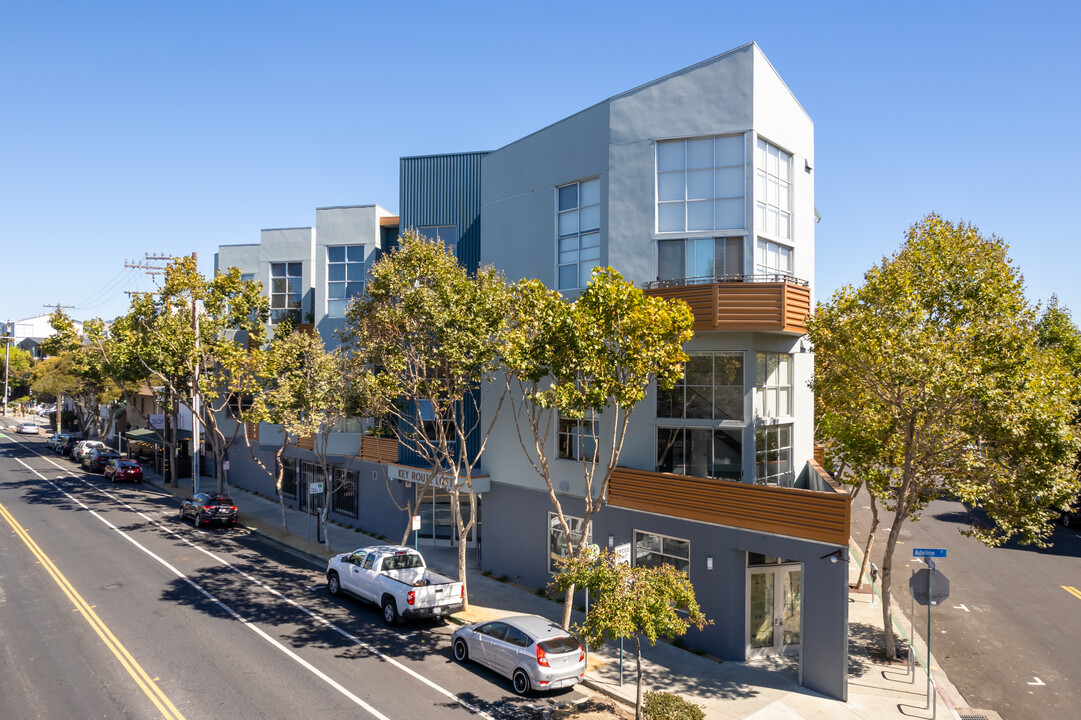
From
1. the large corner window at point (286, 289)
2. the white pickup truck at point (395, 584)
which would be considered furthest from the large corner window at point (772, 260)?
the large corner window at point (286, 289)

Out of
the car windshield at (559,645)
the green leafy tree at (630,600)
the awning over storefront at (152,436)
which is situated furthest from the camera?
the awning over storefront at (152,436)

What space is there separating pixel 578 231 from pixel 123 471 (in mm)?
37635

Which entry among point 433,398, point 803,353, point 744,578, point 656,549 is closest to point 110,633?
point 433,398

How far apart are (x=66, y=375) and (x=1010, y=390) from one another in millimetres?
67086

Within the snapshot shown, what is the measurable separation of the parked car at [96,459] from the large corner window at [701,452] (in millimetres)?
43173

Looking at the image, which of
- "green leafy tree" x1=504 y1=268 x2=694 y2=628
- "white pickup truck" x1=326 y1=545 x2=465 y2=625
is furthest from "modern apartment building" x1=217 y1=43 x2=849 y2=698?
"white pickup truck" x1=326 y1=545 x2=465 y2=625

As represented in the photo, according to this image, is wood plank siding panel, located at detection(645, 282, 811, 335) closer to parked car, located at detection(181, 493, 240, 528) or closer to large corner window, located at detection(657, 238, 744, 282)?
large corner window, located at detection(657, 238, 744, 282)

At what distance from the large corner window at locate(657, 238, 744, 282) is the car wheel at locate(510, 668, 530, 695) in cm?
1139

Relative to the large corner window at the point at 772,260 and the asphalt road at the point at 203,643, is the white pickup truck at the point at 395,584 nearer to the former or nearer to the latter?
the asphalt road at the point at 203,643

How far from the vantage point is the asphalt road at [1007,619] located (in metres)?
16.1

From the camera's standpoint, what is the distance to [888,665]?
17188 mm

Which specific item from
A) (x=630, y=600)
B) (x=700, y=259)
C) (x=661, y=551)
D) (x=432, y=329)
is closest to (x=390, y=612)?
(x=661, y=551)

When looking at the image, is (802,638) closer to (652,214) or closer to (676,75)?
(652,214)

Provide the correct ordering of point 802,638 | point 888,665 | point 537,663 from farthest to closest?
point 888,665
point 802,638
point 537,663
